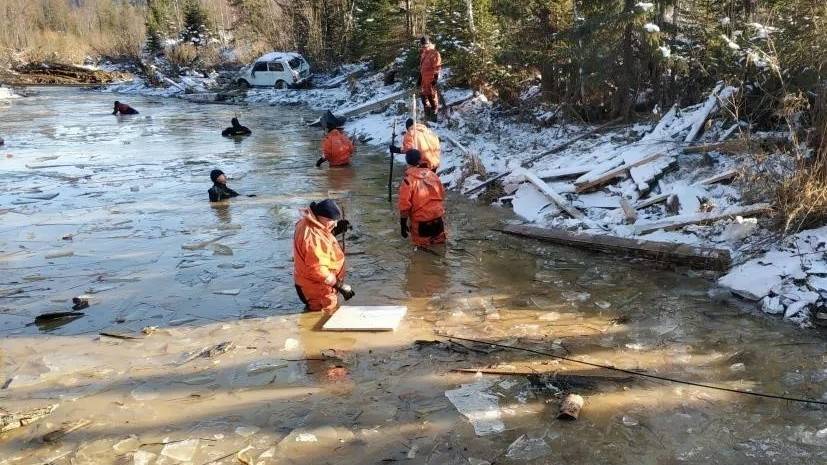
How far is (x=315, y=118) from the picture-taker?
22.0 metres

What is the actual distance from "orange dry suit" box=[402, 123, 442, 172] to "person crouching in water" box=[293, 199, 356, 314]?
321cm

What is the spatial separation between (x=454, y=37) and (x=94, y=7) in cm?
6446

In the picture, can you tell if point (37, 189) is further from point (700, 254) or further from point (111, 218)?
point (700, 254)

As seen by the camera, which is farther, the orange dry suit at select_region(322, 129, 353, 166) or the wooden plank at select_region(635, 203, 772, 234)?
the orange dry suit at select_region(322, 129, 353, 166)

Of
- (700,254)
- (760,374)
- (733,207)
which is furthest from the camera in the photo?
(733,207)

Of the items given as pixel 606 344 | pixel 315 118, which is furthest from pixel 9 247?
pixel 315 118

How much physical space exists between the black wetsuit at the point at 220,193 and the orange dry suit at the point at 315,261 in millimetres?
5209

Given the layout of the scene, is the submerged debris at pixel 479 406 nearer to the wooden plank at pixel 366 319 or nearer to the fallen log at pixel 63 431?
the wooden plank at pixel 366 319

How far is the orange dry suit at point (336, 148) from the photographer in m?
13.2

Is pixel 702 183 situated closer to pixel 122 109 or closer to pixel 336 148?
pixel 336 148

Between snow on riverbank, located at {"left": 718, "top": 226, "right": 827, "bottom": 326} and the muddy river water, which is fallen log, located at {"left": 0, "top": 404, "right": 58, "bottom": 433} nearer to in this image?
the muddy river water

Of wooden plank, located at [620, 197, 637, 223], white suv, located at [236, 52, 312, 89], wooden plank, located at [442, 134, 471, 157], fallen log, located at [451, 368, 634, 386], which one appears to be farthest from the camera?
white suv, located at [236, 52, 312, 89]

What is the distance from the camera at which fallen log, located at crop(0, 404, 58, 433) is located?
14.2 ft

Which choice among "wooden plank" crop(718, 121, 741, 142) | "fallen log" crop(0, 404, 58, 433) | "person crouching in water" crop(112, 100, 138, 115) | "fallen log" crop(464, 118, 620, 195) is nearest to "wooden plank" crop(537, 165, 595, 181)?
"fallen log" crop(464, 118, 620, 195)
